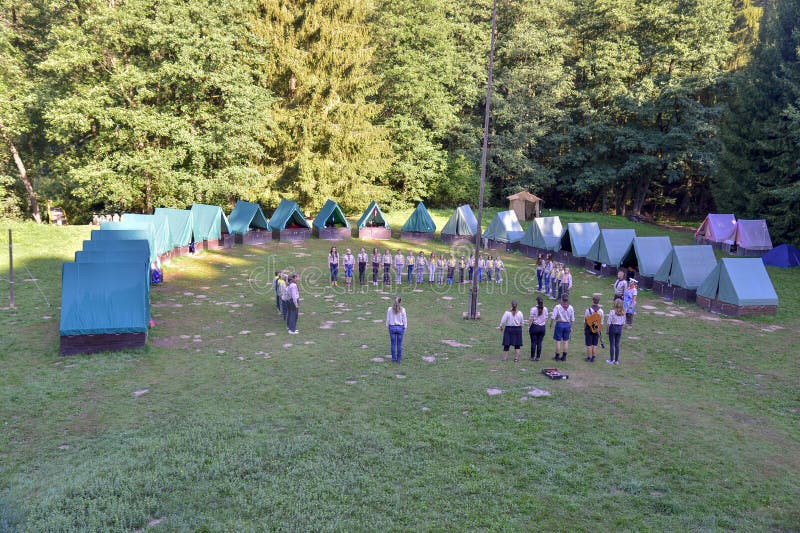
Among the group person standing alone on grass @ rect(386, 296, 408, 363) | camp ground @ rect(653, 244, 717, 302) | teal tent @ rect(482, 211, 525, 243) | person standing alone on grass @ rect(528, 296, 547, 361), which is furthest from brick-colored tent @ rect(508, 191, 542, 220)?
person standing alone on grass @ rect(386, 296, 408, 363)

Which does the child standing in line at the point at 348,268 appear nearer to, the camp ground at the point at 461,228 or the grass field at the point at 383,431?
the grass field at the point at 383,431

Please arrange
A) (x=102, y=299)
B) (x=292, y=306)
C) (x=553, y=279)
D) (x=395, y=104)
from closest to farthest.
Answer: (x=102, y=299) < (x=292, y=306) < (x=553, y=279) < (x=395, y=104)

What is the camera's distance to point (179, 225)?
2575cm

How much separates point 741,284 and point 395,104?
3218 cm

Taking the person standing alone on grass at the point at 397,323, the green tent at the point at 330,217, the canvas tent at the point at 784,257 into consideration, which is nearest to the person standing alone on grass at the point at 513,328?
the person standing alone on grass at the point at 397,323

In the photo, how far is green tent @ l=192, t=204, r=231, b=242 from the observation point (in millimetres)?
27108

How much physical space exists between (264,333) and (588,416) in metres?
9.21

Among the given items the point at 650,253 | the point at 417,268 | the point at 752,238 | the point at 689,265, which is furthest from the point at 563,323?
the point at 752,238

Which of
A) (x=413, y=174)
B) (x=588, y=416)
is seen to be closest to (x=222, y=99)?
(x=413, y=174)

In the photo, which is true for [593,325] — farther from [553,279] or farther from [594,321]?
[553,279]

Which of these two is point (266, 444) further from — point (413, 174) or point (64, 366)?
point (413, 174)

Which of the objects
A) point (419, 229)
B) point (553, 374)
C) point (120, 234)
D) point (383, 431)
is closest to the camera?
point (383, 431)

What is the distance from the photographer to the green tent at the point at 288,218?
31841 mm

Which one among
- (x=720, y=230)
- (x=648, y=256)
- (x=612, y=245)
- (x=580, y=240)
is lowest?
(x=648, y=256)
